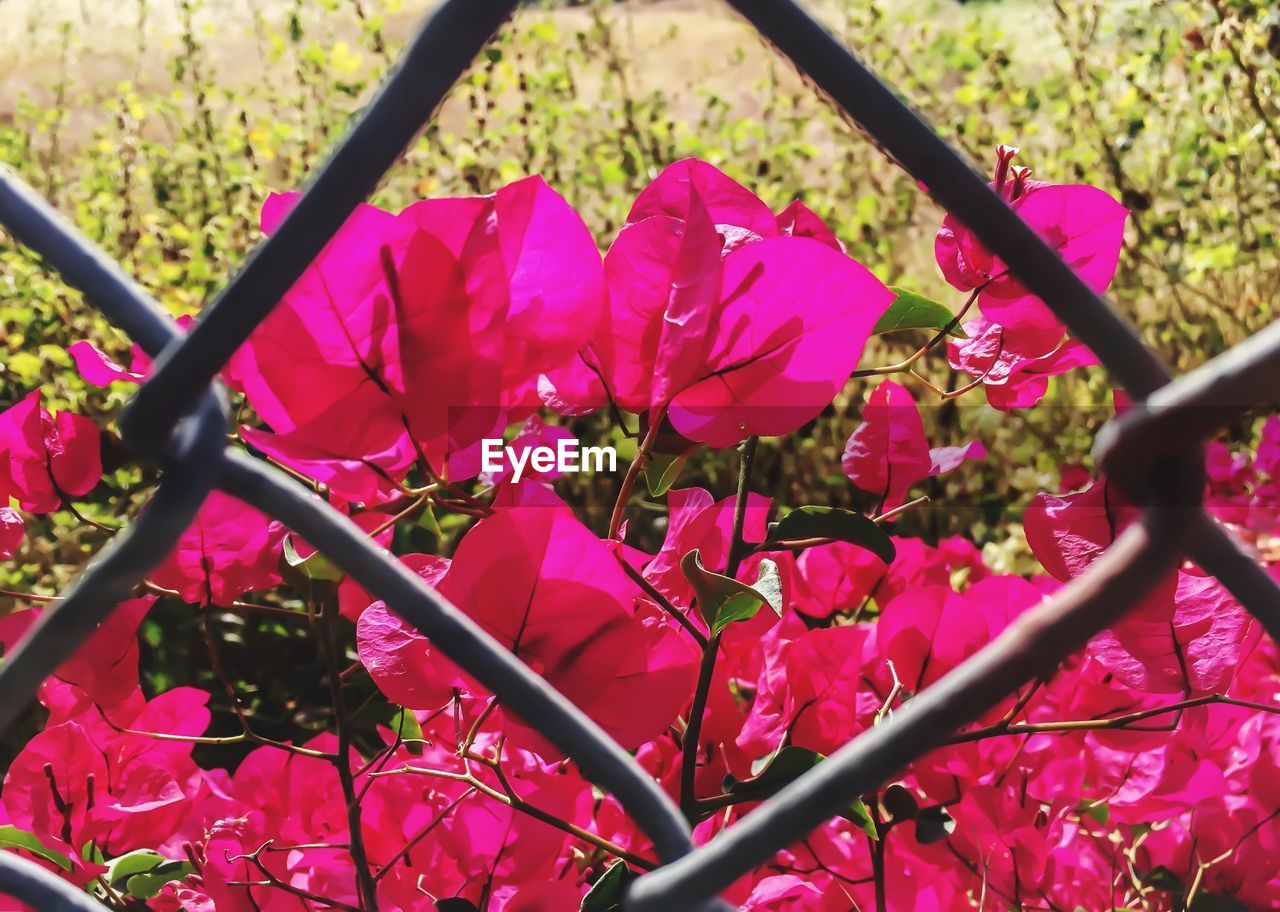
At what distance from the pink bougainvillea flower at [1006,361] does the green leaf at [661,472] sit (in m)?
0.13

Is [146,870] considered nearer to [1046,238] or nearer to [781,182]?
[1046,238]

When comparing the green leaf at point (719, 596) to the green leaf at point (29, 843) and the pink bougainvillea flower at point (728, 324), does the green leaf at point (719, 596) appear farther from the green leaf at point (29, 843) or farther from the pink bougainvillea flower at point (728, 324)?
the green leaf at point (29, 843)

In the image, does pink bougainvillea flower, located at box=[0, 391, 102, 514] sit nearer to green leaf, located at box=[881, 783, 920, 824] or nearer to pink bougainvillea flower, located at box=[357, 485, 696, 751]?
pink bougainvillea flower, located at box=[357, 485, 696, 751]

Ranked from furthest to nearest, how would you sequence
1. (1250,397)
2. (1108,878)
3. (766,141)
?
(766,141)
(1108,878)
(1250,397)

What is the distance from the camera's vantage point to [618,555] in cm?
41

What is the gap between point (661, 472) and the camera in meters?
0.45

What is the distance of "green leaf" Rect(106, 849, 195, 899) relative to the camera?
0.53 metres

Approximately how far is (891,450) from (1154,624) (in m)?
0.17

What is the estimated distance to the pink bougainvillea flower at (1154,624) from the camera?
399mm

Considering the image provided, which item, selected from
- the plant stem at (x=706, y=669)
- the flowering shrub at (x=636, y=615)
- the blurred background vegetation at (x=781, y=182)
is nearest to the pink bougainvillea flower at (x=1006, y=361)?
the flowering shrub at (x=636, y=615)

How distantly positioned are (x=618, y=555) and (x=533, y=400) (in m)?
0.07

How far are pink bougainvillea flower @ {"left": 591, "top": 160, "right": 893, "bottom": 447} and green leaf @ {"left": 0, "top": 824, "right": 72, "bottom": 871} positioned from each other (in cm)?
35

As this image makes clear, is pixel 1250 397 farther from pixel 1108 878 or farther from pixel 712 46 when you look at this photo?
pixel 712 46

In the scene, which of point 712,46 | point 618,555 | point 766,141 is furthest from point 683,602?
point 712,46
